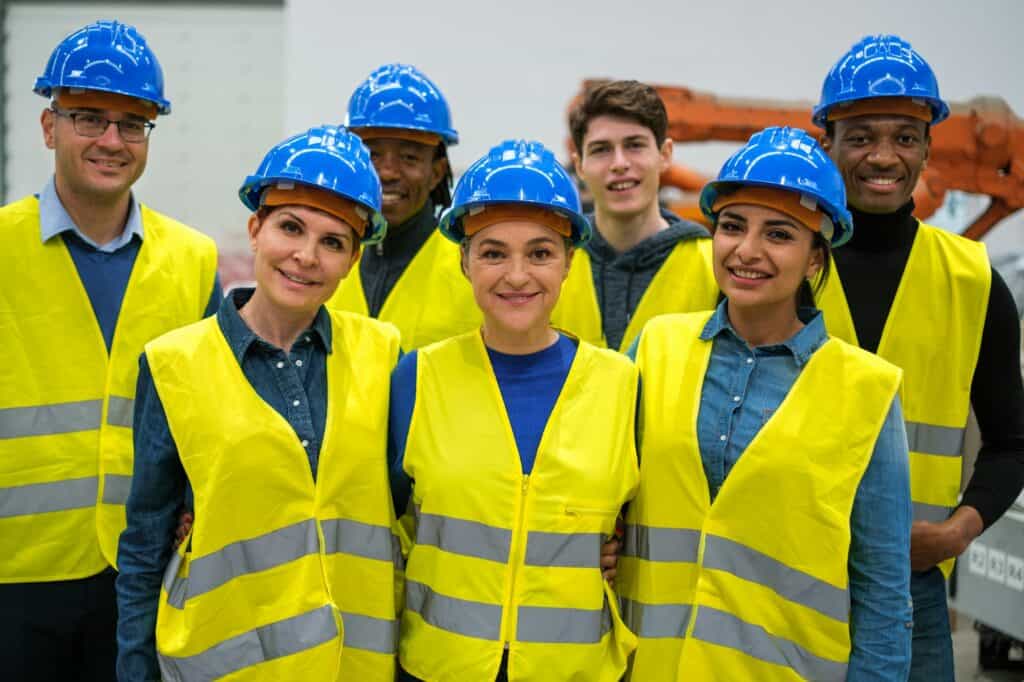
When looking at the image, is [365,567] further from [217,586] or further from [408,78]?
[408,78]

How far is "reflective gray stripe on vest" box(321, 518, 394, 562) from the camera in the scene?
184 cm

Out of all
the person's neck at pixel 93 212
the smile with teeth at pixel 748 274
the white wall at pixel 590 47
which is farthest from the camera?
the white wall at pixel 590 47

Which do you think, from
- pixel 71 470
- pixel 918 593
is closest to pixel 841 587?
pixel 918 593

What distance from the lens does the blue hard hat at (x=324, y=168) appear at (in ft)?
5.85

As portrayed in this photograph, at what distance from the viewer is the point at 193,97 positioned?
671 cm

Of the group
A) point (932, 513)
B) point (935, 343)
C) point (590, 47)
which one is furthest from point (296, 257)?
point (590, 47)

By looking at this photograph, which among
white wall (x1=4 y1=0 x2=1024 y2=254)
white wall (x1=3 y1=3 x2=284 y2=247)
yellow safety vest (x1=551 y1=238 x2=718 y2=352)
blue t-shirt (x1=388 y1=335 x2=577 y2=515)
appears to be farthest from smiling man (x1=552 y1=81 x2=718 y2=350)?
white wall (x1=3 y1=3 x2=284 y2=247)

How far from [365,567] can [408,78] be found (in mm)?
1499

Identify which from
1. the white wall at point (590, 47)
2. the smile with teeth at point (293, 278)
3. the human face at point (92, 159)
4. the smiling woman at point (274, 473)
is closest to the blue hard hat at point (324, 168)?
the smiling woman at point (274, 473)

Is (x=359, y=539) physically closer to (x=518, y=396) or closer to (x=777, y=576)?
(x=518, y=396)

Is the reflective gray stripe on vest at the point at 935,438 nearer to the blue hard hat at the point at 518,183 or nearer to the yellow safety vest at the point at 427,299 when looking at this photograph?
the blue hard hat at the point at 518,183

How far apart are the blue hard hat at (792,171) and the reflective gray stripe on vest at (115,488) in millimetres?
1536

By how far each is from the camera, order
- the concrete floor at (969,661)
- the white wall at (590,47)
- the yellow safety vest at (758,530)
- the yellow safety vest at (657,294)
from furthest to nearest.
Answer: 1. the white wall at (590,47)
2. the concrete floor at (969,661)
3. the yellow safety vest at (657,294)
4. the yellow safety vest at (758,530)

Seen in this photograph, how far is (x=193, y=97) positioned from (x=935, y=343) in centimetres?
589
